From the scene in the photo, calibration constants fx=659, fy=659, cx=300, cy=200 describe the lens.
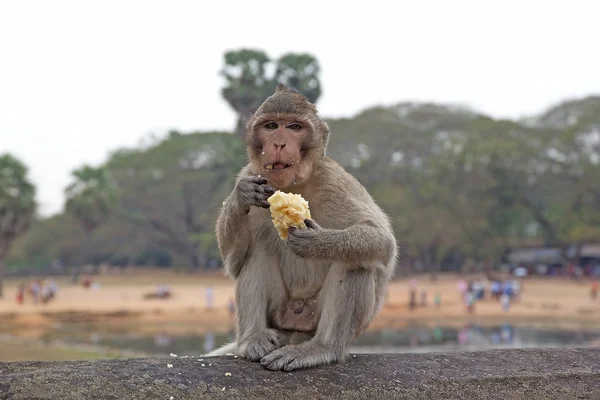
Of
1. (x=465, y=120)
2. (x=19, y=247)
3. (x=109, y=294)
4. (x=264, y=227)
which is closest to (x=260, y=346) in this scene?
(x=264, y=227)

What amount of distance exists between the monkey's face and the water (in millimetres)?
17970

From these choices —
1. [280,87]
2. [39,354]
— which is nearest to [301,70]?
[39,354]

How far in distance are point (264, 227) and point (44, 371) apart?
181cm

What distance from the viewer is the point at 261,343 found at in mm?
4020

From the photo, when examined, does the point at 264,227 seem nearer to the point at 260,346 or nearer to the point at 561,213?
the point at 260,346

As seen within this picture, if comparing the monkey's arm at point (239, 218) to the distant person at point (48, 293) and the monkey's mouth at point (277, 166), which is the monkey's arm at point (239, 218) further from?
the distant person at point (48, 293)

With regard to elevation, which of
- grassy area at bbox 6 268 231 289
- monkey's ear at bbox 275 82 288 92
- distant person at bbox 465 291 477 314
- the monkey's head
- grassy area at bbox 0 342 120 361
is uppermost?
monkey's ear at bbox 275 82 288 92

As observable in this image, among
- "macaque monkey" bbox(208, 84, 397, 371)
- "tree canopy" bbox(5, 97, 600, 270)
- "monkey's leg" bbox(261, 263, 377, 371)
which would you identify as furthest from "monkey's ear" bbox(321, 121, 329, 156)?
"tree canopy" bbox(5, 97, 600, 270)

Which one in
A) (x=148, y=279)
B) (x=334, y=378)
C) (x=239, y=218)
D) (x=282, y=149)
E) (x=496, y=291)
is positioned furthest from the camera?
(x=148, y=279)

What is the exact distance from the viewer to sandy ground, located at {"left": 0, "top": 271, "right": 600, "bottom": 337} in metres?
30.2

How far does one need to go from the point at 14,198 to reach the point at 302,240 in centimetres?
3478

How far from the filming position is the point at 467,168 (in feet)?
150

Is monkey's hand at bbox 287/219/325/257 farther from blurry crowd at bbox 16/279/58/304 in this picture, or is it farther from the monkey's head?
blurry crowd at bbox 16/279/58/304

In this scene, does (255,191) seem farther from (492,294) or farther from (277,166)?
(492,294)
